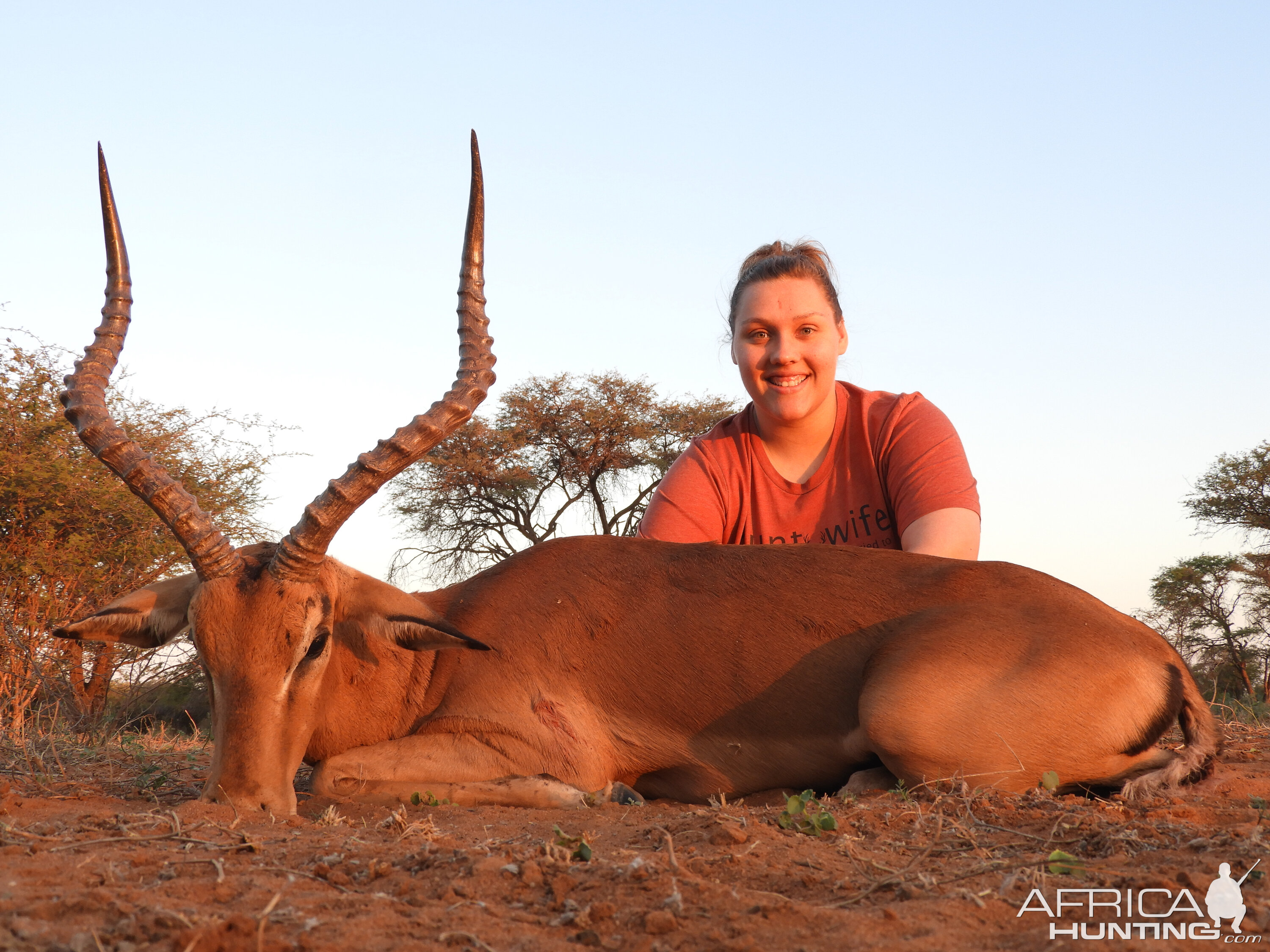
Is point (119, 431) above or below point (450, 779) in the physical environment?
above

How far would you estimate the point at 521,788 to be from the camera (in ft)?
15.9

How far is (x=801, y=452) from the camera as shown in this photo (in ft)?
23.6

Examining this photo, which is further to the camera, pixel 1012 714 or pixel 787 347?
pixel 787 347

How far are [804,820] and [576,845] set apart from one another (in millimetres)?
847

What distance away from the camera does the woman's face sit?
23.1 feet

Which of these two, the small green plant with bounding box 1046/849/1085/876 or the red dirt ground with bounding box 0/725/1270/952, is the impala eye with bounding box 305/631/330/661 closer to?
the red dirt ground with bounding box 0/725/1270/952

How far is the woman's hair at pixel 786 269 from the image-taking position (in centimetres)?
737

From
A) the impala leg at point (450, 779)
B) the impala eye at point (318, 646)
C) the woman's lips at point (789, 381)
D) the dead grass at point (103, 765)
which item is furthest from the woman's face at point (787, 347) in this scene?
the dead grass at point (103, 765)

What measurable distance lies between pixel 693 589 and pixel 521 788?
50.1 inches

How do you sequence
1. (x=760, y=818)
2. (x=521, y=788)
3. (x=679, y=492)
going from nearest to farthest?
(x=760, y=818) < (x=521, y=788) < (x=679, y=492)

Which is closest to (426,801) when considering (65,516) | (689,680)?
(689,680)

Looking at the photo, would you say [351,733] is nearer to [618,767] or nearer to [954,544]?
[618,767]

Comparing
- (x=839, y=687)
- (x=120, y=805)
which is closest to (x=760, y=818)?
(x=839, y=687)
